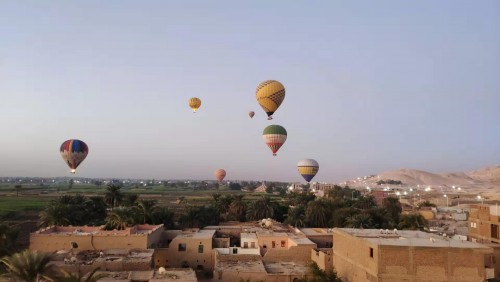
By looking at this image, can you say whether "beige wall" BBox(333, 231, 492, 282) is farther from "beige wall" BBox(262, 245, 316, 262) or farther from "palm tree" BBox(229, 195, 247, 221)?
"palm tree" BBox(229, 195, 247, 221)

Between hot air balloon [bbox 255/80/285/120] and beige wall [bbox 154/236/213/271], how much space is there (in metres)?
18.2

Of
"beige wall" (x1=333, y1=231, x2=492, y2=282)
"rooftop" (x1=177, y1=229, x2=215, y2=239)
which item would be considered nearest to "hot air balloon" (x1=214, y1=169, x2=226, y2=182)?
"rooftop" (x1=177, y1=229, x2=215, y2=239)

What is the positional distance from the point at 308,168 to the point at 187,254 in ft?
133

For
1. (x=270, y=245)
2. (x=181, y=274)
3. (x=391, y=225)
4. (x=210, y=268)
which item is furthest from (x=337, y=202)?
(x=181, y=274)

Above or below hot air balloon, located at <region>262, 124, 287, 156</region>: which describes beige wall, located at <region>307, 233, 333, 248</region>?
below

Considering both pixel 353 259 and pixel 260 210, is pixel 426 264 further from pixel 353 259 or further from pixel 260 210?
pixel 260 210

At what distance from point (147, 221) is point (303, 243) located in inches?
741

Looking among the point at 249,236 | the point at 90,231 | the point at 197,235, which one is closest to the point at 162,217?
the point at 197,235

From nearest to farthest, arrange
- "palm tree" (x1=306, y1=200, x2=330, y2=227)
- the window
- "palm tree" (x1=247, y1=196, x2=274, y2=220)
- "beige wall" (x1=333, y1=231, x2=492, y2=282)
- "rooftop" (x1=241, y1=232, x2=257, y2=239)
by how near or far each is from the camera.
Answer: "beige wall" (x1=333, y1=231, x2=492, y2=282) < the window < "rooftop" (x1=241, y1=232, x2=257, y2=239) < "palm tree" (x1=306, y1=200, x2=330, y2=227) < "palm tree" (x1=247, y1=196, x2=274, y2=220)

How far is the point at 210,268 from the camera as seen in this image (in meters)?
34.9

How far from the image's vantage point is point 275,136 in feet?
184

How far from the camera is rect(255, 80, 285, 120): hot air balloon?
47406mm

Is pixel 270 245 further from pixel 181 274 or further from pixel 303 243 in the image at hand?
pixel 181 274

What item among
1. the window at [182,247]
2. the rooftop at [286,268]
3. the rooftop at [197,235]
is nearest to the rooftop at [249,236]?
the rooftop at [197,235]
